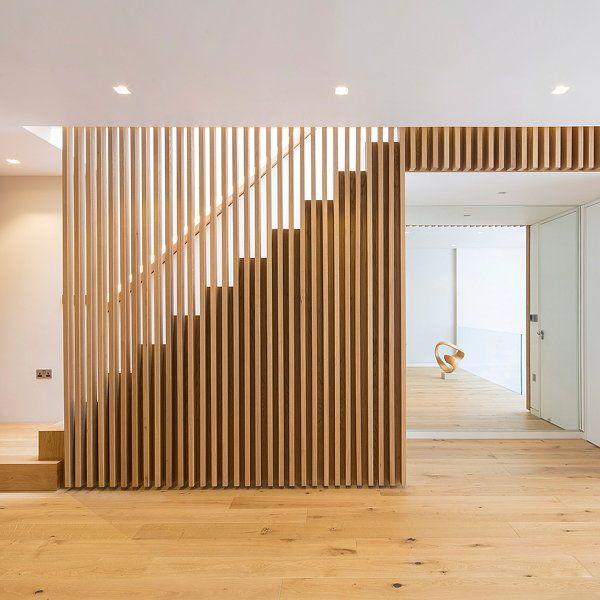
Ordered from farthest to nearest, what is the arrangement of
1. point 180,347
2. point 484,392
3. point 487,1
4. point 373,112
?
point 484,392, point 180,347, point 373,112, point 487,1

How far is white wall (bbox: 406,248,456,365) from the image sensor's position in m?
7.07

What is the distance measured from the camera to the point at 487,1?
1.88 metres

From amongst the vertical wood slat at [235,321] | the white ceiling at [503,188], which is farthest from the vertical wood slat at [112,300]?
the white ceiling at [503,188]

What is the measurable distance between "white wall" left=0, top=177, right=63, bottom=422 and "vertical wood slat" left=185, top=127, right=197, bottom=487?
74.3 inches

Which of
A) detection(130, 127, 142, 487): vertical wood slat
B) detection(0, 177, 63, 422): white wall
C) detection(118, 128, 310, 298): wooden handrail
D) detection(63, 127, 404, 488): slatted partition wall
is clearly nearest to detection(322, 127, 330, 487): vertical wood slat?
detection(63, 127, 404, 488): slatted partition wall

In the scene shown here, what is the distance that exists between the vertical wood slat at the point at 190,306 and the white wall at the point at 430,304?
13.3 ft

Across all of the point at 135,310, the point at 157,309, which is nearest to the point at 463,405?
the point at 157,309

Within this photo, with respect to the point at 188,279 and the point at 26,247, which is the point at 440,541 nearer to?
the point at 188,279

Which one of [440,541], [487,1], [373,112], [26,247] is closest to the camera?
[487,1]

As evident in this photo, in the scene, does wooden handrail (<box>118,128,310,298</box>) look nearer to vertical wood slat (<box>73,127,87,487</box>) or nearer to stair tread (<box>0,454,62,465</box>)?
vertical wood slat (<box>73,127,87,487</box>)

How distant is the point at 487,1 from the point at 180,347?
270cm

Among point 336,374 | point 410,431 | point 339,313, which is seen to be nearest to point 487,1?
point 339,313

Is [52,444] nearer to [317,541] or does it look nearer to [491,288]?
[317,541]

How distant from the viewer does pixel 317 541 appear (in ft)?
9.02
